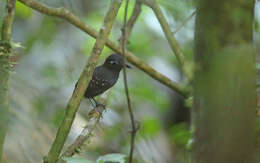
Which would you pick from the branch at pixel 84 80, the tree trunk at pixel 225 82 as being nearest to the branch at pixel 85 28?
the branch at pixel 84 80

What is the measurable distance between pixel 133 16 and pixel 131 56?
54 cm

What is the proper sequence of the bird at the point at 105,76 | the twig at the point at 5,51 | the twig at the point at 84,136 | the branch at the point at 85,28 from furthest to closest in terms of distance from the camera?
the bird at the point at 105,76, the branch at the point at 85,28, the twig at the point at 84,136, the twig at the point at 5,51

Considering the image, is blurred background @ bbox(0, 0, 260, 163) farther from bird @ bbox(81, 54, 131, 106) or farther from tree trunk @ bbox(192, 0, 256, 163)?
tree trunk @ bbox(192, 0, 256, 163)

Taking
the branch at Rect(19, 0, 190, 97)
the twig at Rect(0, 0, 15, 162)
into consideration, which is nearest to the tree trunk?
the twig at Rect(0, 0, 15, 162)

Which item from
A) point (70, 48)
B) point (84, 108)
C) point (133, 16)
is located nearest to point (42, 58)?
point (70, 48)

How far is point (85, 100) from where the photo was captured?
14.7ft

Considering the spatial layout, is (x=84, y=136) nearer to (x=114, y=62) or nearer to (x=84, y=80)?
(x=84, y=80)

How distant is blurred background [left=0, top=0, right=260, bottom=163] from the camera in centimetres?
239

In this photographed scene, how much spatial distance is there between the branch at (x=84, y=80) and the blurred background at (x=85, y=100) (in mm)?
308

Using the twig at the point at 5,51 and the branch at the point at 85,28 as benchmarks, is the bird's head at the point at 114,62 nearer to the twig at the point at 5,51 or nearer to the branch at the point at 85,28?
the branch at the point at 85,28

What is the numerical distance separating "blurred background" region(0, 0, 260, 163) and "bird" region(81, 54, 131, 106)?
177 mm

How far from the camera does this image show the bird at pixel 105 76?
3.24m

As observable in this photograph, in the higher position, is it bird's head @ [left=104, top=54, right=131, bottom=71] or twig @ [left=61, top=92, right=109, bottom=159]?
bird's head @ [left=104, top=54, right=131, bottom=71]

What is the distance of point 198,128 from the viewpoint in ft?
2.86
